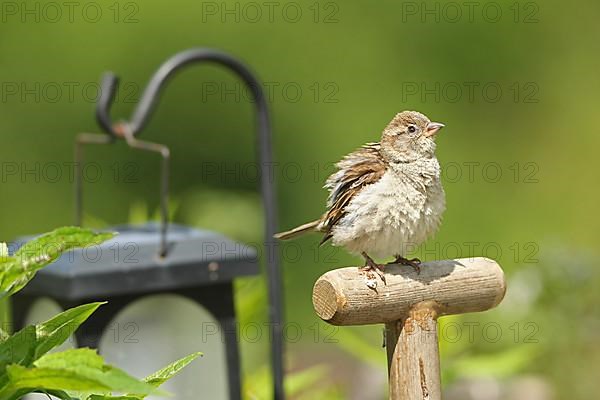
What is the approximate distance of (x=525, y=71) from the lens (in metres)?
6.59

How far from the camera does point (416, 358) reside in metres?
1.62

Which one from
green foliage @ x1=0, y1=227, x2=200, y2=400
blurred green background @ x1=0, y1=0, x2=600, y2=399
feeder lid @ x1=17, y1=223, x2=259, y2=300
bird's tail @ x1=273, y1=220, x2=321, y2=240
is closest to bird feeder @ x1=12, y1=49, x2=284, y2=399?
feeder lid @ x1=17, y1=223, x2=259, y2=300

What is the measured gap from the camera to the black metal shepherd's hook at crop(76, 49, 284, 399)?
248cm

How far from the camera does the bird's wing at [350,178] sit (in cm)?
198

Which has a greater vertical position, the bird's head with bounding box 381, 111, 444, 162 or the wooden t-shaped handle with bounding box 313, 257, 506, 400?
the bird's head with bounding box 381, 111, 444, 162

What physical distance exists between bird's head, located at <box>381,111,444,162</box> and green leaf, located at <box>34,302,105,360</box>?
80cm

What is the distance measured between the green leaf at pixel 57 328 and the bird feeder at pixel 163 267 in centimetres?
77

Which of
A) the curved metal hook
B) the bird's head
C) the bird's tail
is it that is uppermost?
the curved metal hook

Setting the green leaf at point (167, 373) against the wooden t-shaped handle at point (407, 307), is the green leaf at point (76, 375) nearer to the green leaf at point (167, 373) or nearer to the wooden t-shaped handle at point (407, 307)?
the green leaf at point (167, 373)

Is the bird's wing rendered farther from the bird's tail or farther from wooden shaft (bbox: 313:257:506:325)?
wooden shaft (bbox: 313:257:506:325)

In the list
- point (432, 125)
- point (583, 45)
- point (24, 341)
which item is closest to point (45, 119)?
point (583, 45)

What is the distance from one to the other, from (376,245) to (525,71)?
4.90m

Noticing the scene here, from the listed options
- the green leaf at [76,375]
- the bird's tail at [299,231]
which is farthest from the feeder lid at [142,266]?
the green leaf at [76,375]

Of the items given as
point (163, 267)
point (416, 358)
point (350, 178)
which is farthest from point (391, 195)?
point (163, 267)
